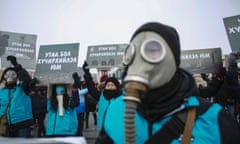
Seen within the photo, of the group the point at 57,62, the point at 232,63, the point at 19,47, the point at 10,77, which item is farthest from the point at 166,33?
the point at 19,47

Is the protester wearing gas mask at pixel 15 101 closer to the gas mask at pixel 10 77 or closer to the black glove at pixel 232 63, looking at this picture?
the gas mask at pixel 10 77

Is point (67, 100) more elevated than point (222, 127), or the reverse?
point (222, 127)

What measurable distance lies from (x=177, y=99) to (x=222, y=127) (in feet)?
0.75

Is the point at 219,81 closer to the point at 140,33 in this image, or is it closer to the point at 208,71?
the point at 208,71

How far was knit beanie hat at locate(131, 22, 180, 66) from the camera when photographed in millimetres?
1232

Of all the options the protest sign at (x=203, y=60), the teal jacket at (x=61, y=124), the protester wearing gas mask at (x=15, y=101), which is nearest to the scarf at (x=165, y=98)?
the protest sign at (x=203, y=60)

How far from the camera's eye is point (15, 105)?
15.2ft

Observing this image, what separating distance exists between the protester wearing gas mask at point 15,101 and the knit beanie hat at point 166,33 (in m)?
3.80

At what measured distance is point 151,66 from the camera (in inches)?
44.6

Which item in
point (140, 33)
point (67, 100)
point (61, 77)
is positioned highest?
point (140, 33)

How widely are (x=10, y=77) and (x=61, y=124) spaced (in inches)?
53.0

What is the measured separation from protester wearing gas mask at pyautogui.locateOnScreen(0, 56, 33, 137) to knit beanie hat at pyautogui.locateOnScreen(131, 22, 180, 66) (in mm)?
3798

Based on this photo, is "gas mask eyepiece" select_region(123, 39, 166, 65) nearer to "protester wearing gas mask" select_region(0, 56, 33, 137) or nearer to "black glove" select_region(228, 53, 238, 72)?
"black glove" select_region(228, 53, 238, 72)

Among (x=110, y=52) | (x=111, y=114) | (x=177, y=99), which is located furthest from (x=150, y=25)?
(x=110, y=52)
